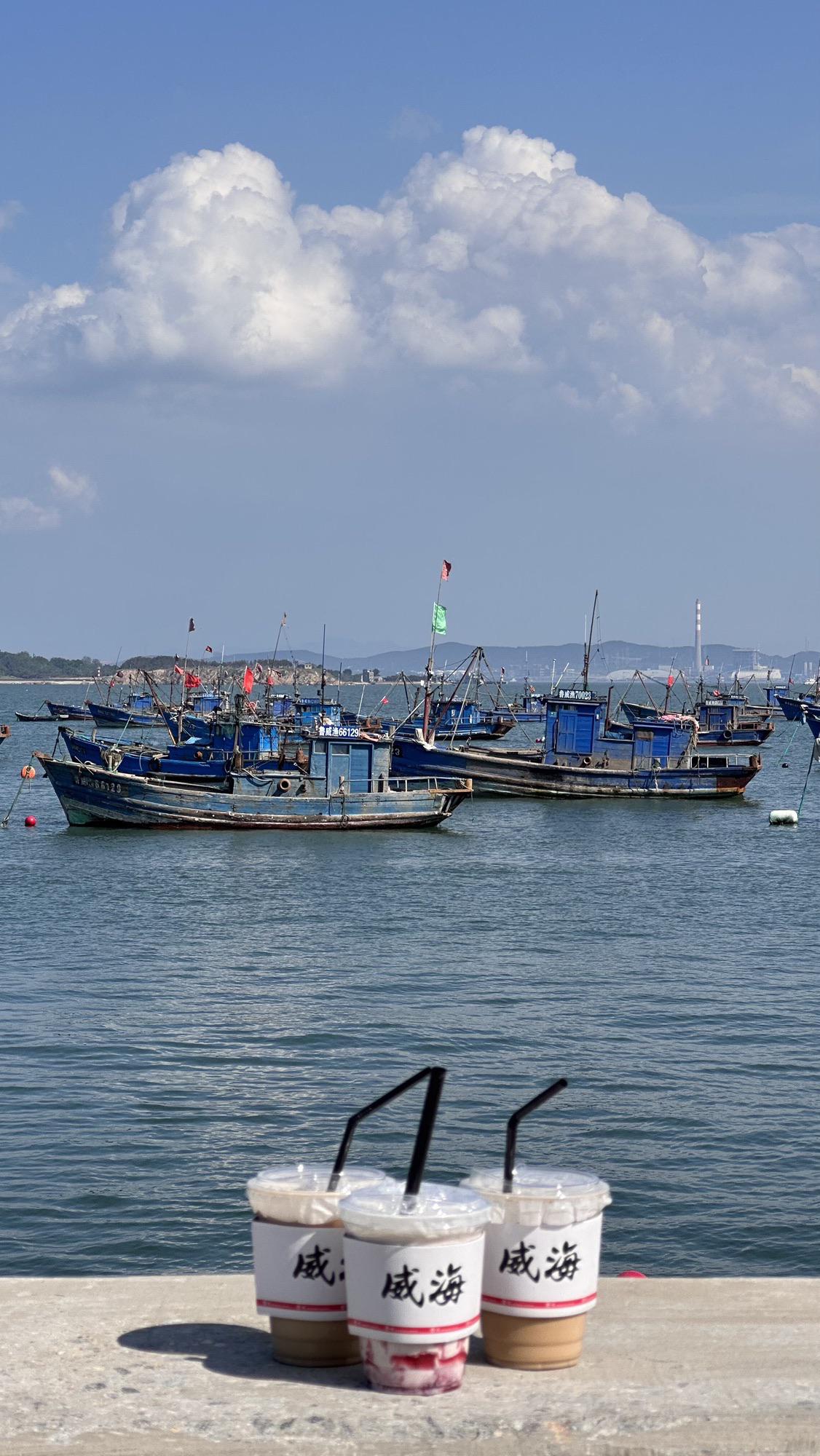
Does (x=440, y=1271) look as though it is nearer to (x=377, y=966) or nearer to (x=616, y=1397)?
(x=616, y=1397)

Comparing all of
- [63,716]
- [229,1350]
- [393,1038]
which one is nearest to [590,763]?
[393,1038]

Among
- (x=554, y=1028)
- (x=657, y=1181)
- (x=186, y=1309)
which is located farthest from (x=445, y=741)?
(x=186, y=1309)

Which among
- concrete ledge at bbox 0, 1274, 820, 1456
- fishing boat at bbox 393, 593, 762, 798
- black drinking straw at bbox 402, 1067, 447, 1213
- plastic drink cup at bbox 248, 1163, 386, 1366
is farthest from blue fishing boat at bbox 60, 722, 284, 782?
black drinking straw at bbox 402, 1067, 447, 1213

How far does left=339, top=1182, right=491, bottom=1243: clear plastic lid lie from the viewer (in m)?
6.38

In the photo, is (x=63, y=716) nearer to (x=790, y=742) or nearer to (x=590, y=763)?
(x=790, y=742)

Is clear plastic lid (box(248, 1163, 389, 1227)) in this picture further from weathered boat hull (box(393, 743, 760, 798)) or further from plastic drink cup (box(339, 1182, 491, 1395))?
weathered boat hull (box(393, 743, 760, 798))

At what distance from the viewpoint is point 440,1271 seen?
6.41 meters

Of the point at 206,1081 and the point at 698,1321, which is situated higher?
the point at 698,1321

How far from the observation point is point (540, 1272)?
6754 millimetres


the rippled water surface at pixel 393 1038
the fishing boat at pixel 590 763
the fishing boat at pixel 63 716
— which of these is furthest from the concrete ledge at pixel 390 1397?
the fishing boat at pixel 63 716

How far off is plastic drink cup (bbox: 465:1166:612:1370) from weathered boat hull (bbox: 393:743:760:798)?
61.7 meters

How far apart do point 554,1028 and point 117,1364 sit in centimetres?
1831

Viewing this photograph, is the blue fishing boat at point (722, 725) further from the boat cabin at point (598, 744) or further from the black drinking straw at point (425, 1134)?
the black drinking straw at point (425, 1134)

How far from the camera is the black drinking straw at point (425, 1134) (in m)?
6.50
